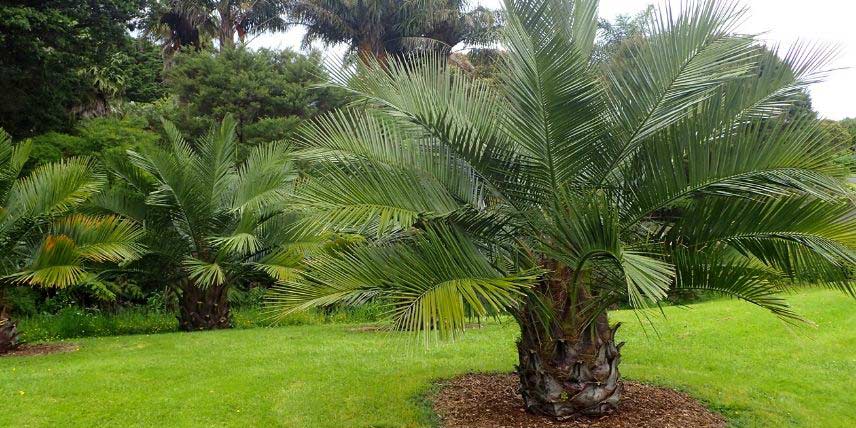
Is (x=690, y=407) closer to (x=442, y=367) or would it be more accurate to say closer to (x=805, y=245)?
(x=805, y=245)

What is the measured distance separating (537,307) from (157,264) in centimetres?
822

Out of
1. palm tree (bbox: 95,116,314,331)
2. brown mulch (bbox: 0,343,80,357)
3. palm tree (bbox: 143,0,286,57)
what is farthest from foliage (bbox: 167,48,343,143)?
brown mulch (bbox: 0,343,80,357)

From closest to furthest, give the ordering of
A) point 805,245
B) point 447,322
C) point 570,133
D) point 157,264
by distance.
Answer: point 447,322 → point 805,245 → point 570,133 → point 157,264

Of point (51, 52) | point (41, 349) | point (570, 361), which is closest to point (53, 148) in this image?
point (51, 52)

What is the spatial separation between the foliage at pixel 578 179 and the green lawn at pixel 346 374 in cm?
80

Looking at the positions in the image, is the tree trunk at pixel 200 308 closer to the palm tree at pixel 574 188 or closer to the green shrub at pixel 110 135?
the green shrub at pixel 110 135

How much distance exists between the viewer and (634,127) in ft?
15.2

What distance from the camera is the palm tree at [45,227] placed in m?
8.02

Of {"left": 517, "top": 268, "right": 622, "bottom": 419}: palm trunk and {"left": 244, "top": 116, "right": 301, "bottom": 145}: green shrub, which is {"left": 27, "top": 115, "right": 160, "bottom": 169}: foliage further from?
{"left": 517, "top": 268, "right": 622, "bottom": 419}: palm trunk

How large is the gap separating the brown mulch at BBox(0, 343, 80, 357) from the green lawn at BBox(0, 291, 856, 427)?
25 centimetres

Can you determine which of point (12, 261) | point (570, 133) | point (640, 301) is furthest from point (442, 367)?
point (12, 261)

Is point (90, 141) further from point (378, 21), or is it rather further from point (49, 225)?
point (378, 21)

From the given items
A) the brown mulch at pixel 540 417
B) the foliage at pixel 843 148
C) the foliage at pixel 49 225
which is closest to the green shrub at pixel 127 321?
the foliage at pixel 49 225

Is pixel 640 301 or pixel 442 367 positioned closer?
pixel 640 301
